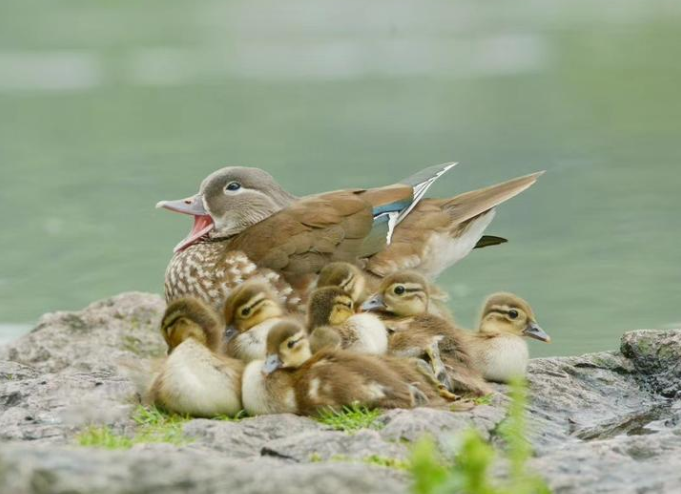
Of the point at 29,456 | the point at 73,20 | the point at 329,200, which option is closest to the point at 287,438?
the point at 29,456

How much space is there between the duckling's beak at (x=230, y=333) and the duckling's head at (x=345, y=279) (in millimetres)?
515

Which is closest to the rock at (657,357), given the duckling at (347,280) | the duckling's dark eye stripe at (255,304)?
the duckling at (347,280)

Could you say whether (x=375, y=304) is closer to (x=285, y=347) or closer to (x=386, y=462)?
(x=285, y=347)

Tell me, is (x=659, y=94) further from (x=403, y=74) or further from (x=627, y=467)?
(x=627, y=467)

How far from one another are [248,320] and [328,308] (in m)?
0.30

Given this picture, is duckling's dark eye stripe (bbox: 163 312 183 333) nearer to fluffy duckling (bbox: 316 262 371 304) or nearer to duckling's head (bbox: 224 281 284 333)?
duckling's head (bbox: 224 281 284 333)

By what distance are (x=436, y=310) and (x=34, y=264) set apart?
4920 millimetres

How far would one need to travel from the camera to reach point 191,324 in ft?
18.6

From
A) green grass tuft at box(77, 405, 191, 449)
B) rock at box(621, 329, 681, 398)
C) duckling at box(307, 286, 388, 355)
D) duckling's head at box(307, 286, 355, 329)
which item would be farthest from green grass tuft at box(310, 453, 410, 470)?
rock at box(621, 329, 681, 398)

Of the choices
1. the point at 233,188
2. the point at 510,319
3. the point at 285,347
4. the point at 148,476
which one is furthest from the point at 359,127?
the point at 148,476

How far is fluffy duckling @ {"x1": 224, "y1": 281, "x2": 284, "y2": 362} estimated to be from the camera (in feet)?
19.0

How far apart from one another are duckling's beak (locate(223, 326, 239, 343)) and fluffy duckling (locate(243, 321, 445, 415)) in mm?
444

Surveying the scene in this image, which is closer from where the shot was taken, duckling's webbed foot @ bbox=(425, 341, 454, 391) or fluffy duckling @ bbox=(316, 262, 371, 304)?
duckling's webbed foot @ bbox=(425, 341, 454, 391)

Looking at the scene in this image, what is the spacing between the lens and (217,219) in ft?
24.4
